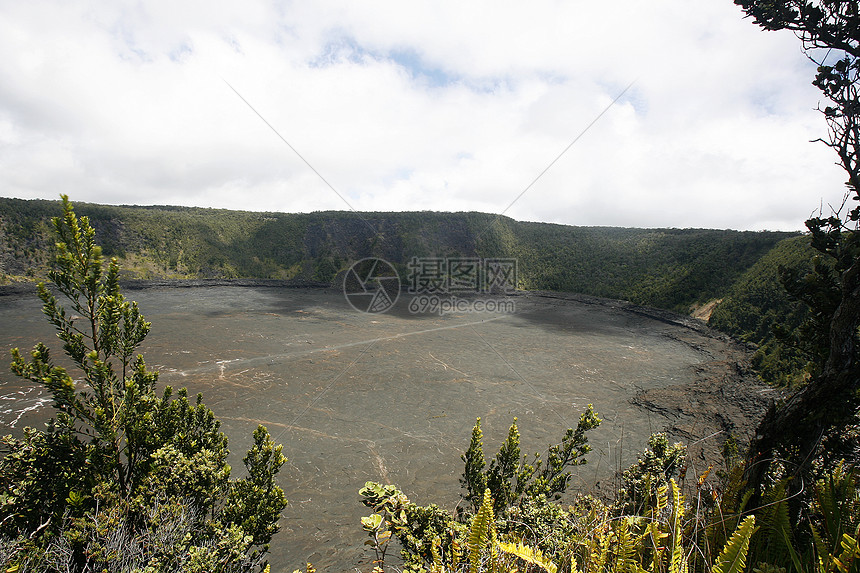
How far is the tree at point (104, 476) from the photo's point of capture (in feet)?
13.9

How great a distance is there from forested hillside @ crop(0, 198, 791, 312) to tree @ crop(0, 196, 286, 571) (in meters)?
38.9

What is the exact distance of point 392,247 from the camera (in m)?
61.8

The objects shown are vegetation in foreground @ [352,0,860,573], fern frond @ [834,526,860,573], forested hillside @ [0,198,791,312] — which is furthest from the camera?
forested hillside @ [0,198,791,312]

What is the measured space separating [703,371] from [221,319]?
3170 cm

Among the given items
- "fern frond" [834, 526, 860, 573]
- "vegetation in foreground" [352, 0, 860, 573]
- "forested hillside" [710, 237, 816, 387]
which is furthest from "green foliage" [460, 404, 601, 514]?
"forested hillside" [710, 237, 816, 387]

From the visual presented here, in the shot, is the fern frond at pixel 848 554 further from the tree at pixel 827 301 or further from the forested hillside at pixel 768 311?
the forested hillside at pixel 768 311

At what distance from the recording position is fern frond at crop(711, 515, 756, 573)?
5.82ft

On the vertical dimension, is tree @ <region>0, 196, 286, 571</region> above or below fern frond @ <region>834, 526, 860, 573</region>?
below

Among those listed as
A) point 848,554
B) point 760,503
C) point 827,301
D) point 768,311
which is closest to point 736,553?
point 848,554

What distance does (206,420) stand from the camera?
6.48 m

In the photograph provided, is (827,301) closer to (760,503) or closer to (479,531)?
(760,503)

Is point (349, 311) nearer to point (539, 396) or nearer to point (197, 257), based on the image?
point (539, 396)

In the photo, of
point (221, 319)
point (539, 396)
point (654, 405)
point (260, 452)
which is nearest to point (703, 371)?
point (654, 405)

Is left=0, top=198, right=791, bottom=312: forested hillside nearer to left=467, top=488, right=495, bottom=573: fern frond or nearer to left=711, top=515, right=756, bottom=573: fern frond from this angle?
left=711, top=515, right=756, bottom=573: fern frond
